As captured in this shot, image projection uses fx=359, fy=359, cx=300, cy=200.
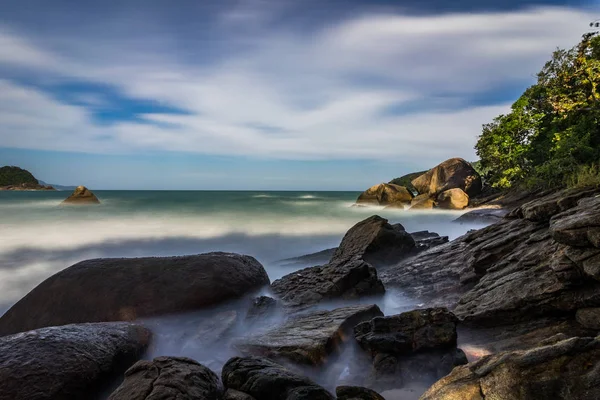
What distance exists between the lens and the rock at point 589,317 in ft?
14.8

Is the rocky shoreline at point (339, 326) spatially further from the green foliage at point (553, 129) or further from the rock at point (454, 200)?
the rock at point (454, 200)

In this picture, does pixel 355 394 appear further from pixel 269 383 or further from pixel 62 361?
pixel 62 361

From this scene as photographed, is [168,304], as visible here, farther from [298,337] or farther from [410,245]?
[410,245]

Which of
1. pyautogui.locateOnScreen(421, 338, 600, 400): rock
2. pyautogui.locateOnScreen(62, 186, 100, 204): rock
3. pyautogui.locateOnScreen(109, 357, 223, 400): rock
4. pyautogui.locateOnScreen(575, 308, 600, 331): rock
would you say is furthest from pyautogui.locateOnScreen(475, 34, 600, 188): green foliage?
pyautogui.locateOnScreen(62, 186, 100, 204): rock

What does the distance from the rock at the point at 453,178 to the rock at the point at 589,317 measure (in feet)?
112

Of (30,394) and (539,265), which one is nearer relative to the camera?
(30,394)

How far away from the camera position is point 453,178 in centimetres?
3738

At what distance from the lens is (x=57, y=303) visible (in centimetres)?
688

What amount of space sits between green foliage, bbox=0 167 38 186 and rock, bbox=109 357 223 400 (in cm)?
15806

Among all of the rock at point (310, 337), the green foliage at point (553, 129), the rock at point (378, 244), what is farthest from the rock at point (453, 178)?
the rock at point (310, 337)

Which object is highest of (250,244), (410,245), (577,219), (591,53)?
(591,53)

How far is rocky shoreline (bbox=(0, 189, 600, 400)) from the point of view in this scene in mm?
3555

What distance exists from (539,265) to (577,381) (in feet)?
12.3

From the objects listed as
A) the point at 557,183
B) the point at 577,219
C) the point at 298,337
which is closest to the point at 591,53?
the point at 557,183
